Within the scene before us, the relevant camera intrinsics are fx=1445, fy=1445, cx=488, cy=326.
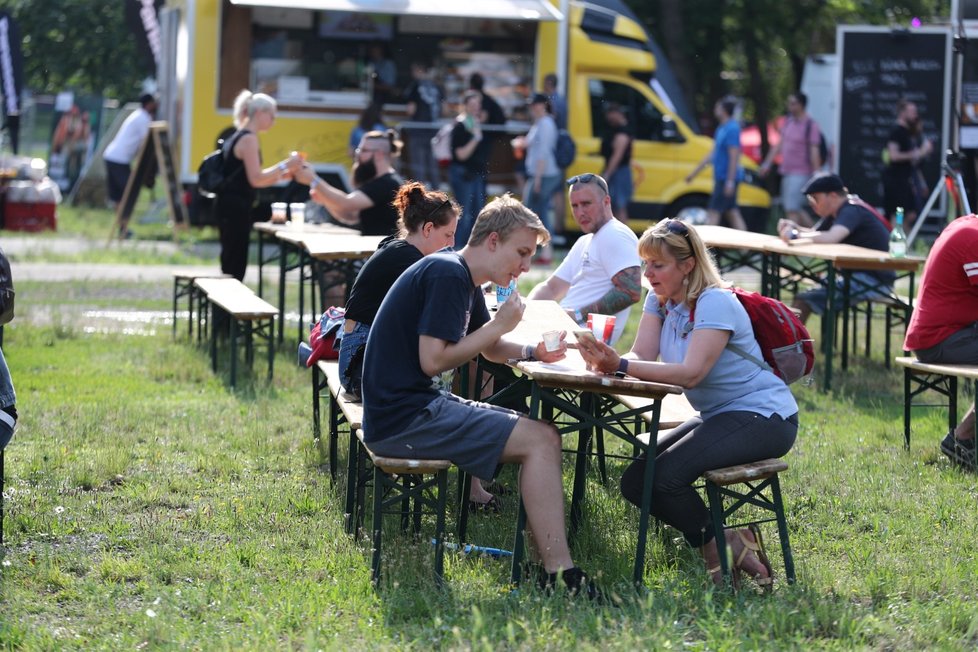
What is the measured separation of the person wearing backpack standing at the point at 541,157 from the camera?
16734 millimetres

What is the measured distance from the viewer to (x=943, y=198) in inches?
765

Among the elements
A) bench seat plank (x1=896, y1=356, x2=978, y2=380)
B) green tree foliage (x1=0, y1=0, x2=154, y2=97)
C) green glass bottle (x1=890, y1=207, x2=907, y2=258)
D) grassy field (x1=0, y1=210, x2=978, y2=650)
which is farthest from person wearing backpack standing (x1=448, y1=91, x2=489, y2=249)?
green tree foliage (x1=0, y1=0, x2=154, y2=97)

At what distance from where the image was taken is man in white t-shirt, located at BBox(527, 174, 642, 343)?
7586mm

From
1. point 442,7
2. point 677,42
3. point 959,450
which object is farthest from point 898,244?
point 677,42

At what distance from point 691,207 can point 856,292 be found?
29.8ft

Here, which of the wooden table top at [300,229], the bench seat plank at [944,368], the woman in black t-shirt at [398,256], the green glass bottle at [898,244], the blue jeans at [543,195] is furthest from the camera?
the blue jeans at [543,195]

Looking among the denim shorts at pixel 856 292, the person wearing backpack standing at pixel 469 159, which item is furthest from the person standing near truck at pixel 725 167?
the denim shorts at pixel 856 292

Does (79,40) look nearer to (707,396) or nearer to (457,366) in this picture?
(457,366)

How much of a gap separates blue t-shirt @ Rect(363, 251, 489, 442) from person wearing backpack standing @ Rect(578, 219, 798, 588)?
582 mm

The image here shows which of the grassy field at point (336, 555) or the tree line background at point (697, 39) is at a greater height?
the tree line background at point (697, 39)

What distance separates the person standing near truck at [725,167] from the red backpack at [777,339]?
12222 mm

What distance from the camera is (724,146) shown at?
1762 cm

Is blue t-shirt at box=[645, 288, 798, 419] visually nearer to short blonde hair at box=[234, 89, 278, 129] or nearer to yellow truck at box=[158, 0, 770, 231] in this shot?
short blonde hair at box=[234, 89, 278, 129]

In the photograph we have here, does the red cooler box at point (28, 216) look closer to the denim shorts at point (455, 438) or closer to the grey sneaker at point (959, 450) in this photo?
the grey sneaker at point (959, 450)
